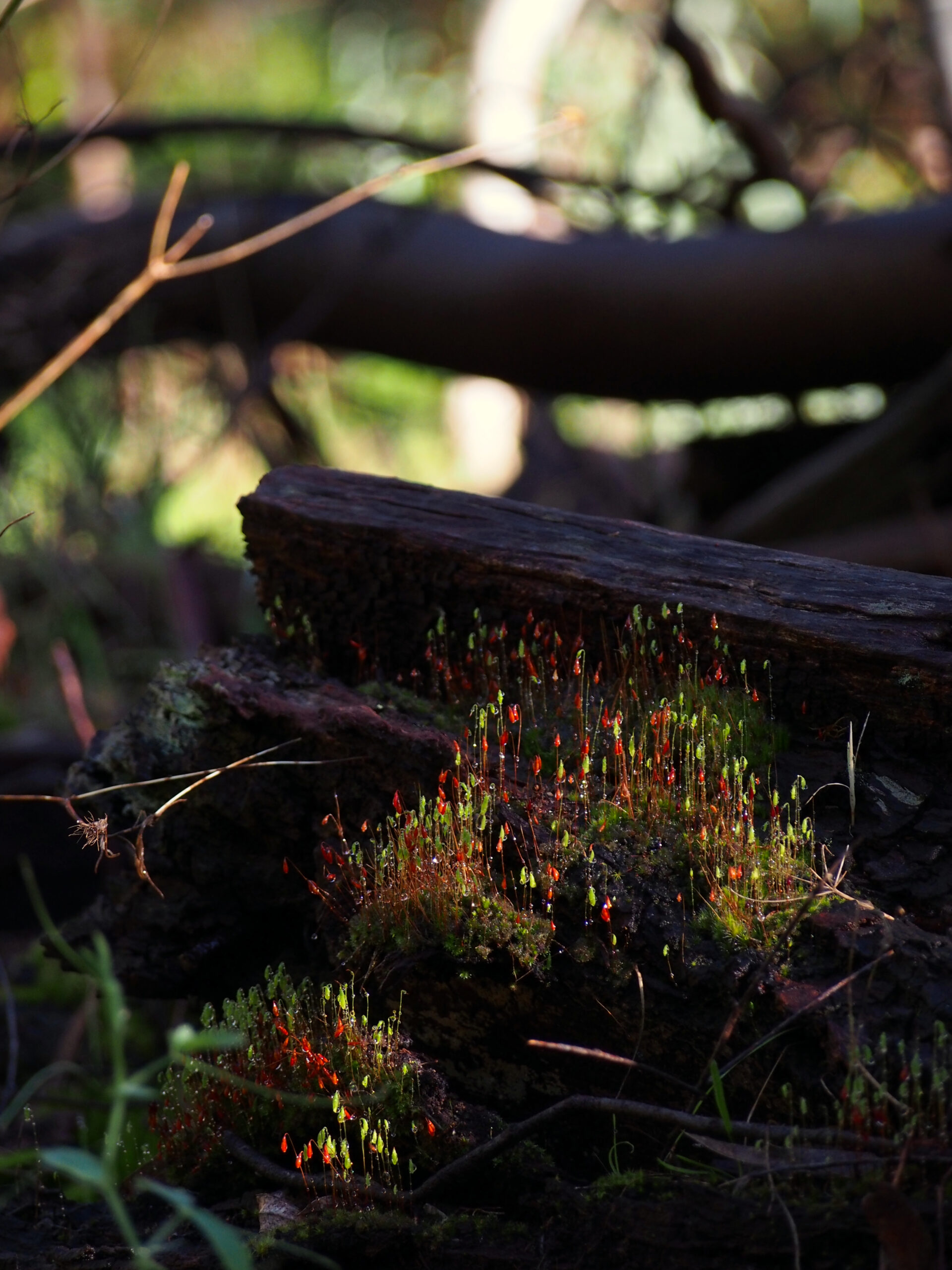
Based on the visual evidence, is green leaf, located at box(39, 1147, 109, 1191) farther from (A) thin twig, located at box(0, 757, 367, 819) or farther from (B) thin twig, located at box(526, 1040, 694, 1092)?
(A) thin twig, located at box(0, 757, 367, 819)

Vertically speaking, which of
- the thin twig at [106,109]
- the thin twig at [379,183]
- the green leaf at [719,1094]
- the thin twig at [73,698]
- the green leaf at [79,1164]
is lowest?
the thin twig at [73,698]

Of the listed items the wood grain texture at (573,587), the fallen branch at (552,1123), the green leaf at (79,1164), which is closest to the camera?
the green leaf at (79,1164)

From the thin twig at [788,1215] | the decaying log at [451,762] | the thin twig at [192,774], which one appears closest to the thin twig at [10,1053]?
the decaying log at [451,762]

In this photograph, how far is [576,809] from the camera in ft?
8.50

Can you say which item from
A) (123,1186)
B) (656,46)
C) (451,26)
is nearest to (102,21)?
(451,26)

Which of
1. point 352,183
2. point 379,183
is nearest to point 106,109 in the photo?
point 379,183

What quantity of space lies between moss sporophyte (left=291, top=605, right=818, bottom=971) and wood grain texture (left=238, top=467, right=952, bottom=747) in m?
0.10

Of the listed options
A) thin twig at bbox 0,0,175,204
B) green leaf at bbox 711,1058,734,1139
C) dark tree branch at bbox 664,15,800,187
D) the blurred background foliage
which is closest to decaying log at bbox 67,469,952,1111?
green leaf at bbox 711,1058,734,1139

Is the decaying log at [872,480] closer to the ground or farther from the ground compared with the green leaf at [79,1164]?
closer to the ground

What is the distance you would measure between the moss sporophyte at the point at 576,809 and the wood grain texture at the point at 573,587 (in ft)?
0.34

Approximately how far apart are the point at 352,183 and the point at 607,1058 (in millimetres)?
8719

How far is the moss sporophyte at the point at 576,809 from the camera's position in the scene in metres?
2.34

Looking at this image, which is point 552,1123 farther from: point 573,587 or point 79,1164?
point 573,587

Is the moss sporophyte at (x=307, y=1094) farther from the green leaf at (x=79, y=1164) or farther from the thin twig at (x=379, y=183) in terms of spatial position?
the thin twig at (x=379, y=183)
